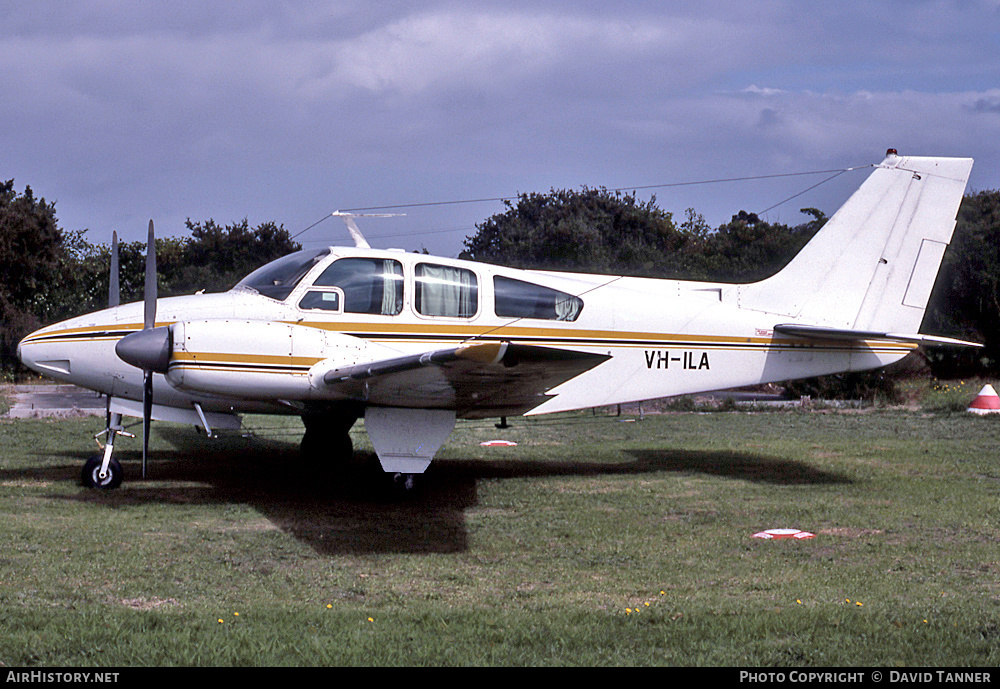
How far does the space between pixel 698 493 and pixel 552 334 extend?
242 centimetres

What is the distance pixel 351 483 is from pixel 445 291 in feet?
8.34

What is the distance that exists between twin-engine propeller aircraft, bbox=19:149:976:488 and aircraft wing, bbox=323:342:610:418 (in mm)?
28

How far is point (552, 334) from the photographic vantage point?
Result: 35.2 feet

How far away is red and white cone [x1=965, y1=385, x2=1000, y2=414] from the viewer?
17.0m

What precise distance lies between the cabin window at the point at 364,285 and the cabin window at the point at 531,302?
3.90 feet

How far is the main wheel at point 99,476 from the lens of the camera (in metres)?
9.88

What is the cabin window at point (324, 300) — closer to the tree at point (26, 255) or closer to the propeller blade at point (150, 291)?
the propeller blade at point (150, 291)

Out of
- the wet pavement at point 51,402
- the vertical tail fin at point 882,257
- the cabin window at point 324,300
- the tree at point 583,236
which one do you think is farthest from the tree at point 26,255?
the vertical tail fin at point 882,257

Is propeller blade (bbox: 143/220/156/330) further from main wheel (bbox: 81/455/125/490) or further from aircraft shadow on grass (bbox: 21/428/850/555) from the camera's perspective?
aircraft shadow on grass (bbox: 21/428/850/555)

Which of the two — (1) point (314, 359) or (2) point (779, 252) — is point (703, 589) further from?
(2) point (779, 252)

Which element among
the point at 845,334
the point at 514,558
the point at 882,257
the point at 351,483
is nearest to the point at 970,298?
the point at 882,257

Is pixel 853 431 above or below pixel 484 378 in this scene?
below

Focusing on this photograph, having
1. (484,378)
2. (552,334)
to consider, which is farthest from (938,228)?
(484,378)

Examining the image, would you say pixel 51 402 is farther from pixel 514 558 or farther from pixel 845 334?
pixel 845 334
